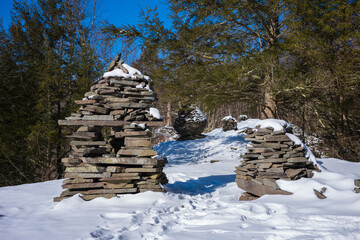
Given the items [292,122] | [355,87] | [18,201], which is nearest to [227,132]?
[292,122]

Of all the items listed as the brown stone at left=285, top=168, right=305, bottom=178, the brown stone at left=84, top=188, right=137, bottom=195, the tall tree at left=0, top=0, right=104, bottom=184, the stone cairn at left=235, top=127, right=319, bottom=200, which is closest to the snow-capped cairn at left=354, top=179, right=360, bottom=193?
the stone cairn at left=235, top=127, right=319, bottom=200

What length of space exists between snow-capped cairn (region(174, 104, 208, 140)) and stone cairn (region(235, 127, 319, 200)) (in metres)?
8.19

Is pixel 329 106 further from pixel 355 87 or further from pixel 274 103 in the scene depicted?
pixel 274 103

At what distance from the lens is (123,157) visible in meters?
4.58

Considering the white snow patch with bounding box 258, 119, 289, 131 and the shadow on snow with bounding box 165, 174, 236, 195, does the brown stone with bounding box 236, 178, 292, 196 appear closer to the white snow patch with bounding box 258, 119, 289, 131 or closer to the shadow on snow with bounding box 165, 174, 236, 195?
the shadow on snow with bounding box 165, 174, 236, 195

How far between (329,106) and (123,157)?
7.37m

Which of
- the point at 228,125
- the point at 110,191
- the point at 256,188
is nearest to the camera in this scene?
the point at 110,191

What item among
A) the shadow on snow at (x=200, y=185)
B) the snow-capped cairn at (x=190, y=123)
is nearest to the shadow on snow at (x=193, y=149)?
the snow-capped cairn at (x=190, y=123)

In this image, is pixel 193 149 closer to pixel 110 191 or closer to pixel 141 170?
pixel 141 170

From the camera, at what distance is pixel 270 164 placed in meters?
4.82

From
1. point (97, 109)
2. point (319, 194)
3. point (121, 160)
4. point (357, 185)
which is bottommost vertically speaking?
point (319, 194)

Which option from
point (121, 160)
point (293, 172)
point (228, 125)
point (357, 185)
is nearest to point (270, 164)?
point (293, 172)

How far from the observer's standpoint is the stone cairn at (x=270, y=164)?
4.64 m

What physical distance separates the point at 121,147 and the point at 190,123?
9.01 m
